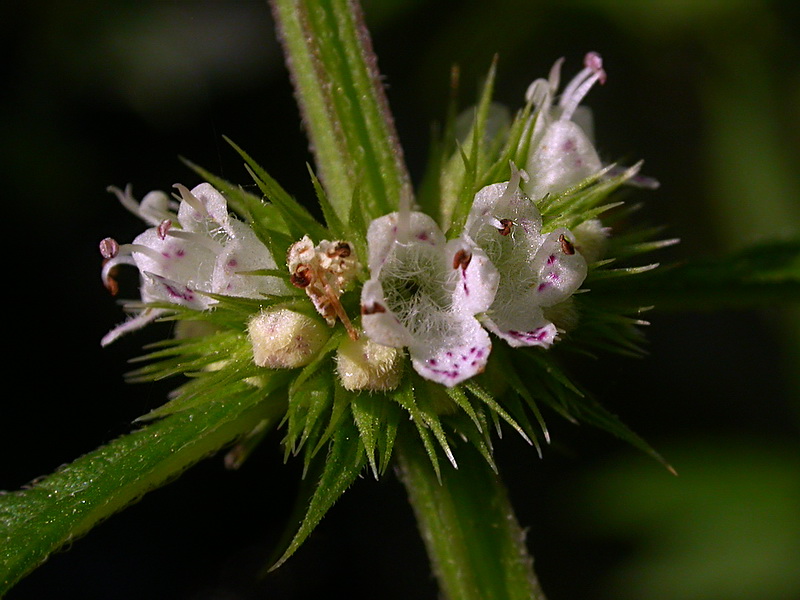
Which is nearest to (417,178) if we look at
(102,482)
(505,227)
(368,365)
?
(505,227)

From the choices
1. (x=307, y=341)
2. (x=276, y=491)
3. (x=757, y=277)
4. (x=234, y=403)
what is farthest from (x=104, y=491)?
(x=276, y=491)

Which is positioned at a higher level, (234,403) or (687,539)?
(234,403)

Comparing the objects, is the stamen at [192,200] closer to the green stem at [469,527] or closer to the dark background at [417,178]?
the green stem at [469,527]

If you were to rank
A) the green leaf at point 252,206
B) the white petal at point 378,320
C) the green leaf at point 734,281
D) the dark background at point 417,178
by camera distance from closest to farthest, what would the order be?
the white petal at point 378,320 < the green leaf at point 252,206 < the green leaf at point 734,281 < the dark background at point 417,178

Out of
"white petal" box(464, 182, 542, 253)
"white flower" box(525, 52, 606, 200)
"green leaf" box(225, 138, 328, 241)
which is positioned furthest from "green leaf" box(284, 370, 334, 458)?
"white flower" box(525, 52, 606, 200)

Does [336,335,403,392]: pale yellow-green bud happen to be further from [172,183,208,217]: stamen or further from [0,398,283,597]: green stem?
[172,183,208,217]: stamen

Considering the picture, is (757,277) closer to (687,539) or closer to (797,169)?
(687,539)

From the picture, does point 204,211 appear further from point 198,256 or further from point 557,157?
point 557,157

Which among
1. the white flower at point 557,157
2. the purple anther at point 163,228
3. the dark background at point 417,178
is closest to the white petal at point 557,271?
the white flower at point 557,157
